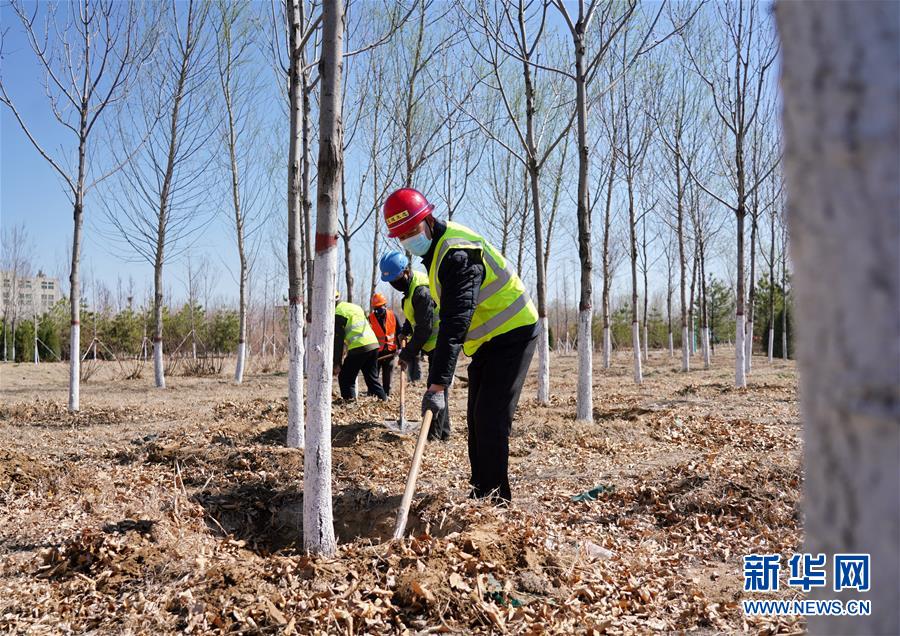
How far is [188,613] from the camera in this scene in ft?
7.53

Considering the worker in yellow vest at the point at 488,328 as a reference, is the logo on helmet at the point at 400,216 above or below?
above

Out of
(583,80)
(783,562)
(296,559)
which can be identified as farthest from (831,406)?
(583,80)

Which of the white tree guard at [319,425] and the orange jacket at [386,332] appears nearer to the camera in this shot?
the white tree guard at [319,425]

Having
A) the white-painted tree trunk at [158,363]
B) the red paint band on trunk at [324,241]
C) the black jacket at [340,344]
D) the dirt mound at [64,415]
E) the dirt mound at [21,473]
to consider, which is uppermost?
the red paint band on trunk at [324,241]

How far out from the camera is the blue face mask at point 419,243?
11.6 feet

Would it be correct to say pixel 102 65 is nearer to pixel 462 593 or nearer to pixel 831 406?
pixel 462 593

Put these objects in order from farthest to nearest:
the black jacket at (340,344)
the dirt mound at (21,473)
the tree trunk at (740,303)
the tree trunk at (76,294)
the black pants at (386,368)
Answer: the tree trunk at (740,303)
the black pants at (386,368)
the tree trunk at (76,294)
the black jacket at (340,344)
the dirt mound at (21,473)

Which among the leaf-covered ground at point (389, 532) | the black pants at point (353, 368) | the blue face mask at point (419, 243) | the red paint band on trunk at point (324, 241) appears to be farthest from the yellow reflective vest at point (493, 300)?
the black pants at point (353, 368)

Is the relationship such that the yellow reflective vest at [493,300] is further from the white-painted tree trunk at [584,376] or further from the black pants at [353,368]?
the black pants at [353,368]

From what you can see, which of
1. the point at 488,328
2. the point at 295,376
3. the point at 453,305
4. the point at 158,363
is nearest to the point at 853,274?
the point at 453,305

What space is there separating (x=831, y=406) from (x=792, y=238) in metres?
0.22

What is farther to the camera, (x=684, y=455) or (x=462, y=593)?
(x=684, y=455)

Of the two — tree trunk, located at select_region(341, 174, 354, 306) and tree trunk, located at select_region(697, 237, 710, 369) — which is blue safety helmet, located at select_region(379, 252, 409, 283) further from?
tree trunk, located at select_region(697, 237, 710, 369)

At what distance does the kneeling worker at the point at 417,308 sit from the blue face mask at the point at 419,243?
1943 millimetres
